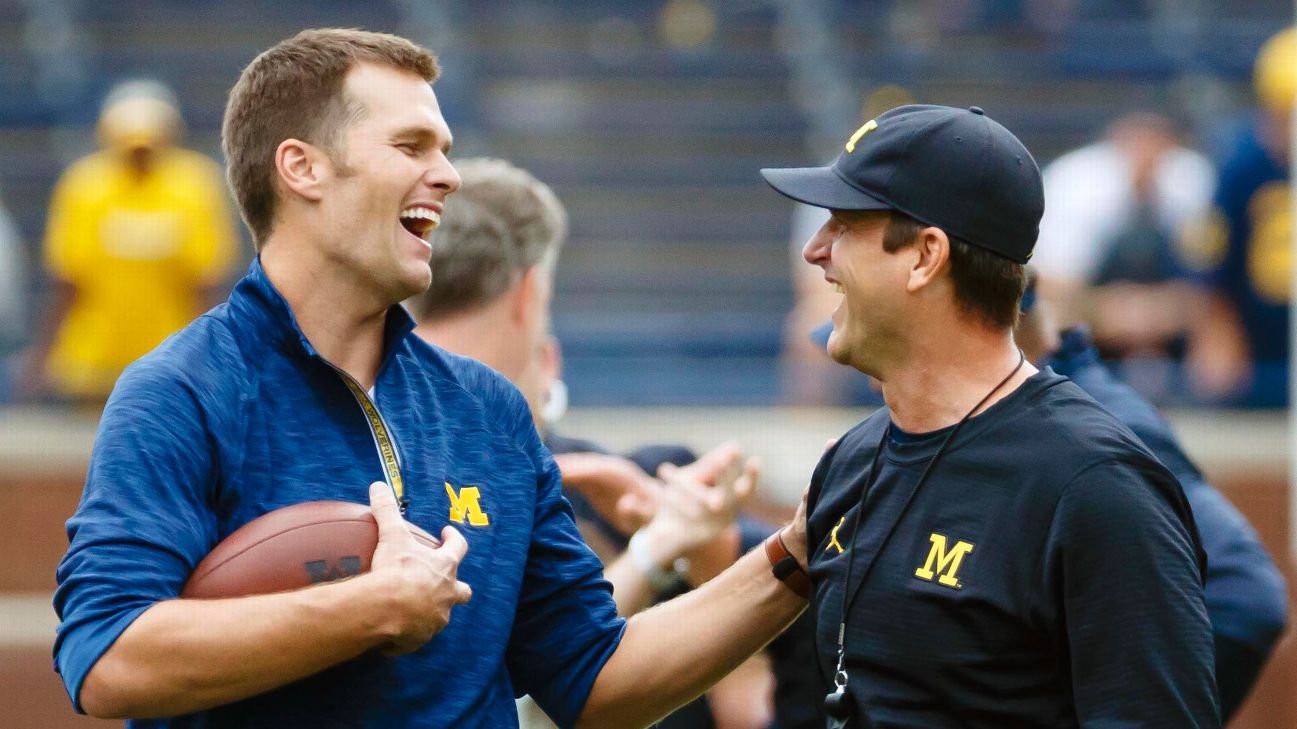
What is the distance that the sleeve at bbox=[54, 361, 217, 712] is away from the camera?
2496mm

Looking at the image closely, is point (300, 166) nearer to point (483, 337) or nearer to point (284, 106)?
point (284, 106)

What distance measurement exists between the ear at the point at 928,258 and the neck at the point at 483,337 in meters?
1.29

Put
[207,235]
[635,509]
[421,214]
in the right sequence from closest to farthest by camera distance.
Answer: [421,214], [635,509], [207,235]

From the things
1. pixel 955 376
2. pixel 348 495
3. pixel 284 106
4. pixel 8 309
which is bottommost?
pixel 8 309

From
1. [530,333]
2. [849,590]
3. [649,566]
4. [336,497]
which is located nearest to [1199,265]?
[530,333]

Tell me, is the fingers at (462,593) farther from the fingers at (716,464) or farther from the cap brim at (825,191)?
the fingers at (716,464)

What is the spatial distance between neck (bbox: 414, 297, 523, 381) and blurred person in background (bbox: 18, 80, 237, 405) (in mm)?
5620

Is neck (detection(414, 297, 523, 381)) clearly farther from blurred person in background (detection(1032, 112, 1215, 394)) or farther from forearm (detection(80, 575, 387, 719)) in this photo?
blurred person in background (detection(1032, 112, 1215, 394))

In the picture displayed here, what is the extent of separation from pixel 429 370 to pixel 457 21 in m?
10.1

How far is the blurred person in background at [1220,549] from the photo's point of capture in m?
3.83

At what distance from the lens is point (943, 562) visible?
264cm

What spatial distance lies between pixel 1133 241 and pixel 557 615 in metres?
6.07

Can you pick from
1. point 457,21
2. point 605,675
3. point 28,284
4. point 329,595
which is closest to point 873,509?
point 605,675

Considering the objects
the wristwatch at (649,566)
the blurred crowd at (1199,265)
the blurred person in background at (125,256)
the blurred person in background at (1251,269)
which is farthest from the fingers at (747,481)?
the blurred person in background at (125,256)
